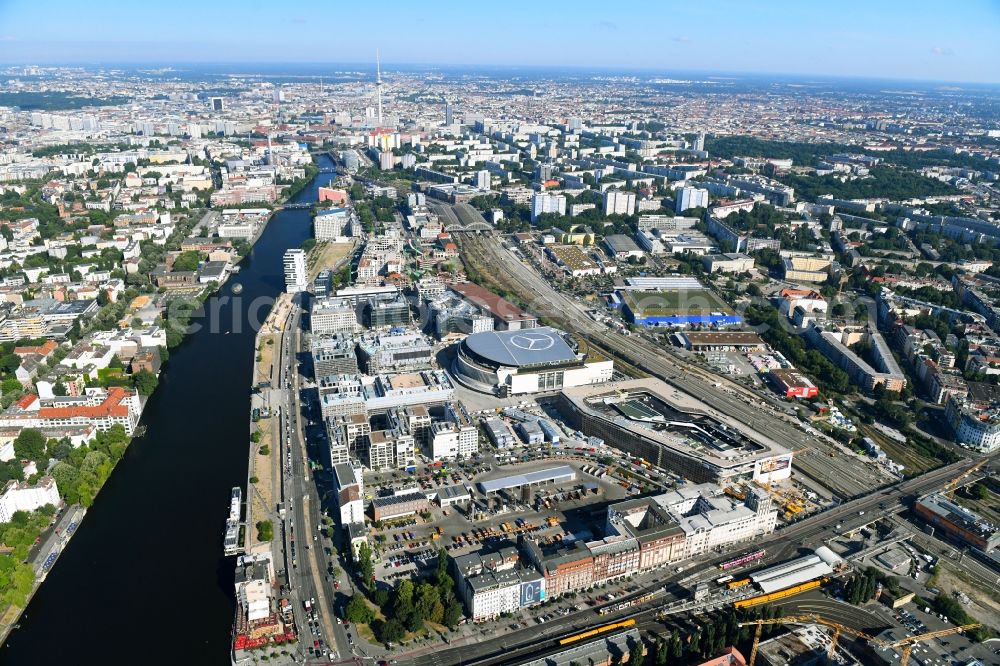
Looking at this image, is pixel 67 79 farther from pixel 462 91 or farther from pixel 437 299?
pixel 437 299

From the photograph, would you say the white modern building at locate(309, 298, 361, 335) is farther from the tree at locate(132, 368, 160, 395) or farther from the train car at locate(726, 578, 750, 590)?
the train car at locate(726, 578, 750, 590)

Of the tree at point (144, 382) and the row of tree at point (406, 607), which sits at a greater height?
the tree at point (144, 382)

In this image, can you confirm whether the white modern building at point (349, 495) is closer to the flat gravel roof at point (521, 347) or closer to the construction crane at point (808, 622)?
the flat gravel roof at point (521, 347)

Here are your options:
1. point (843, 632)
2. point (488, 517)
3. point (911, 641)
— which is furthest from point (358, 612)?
point (911, 641)

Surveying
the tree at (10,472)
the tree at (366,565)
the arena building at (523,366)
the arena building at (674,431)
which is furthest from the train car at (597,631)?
the tree at (10,472)

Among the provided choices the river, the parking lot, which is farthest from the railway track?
the river
